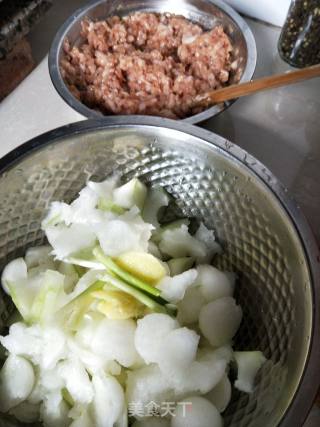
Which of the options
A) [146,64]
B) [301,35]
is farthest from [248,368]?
[301,35]

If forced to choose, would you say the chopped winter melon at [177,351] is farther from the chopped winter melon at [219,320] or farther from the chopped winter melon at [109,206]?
the chopped winter melon at [109,206]

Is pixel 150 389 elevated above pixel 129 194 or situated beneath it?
situated beneath

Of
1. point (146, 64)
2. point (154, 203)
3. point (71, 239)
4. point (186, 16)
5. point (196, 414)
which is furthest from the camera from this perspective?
point (186, 16)

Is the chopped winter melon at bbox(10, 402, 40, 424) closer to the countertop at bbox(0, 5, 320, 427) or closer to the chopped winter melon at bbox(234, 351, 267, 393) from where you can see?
the chopped winter melon at bbox(234, 351, 267, 393)

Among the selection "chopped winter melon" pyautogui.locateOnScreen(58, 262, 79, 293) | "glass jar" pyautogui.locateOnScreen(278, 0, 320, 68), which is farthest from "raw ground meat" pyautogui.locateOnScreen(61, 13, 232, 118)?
"chopped winter melon" pyautogui.locateOnScreen(58, 262, 79, 293)

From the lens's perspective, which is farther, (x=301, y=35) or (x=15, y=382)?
(x=301, y=35)

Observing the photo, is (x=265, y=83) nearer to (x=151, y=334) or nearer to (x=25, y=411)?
(x=151, y=334)
